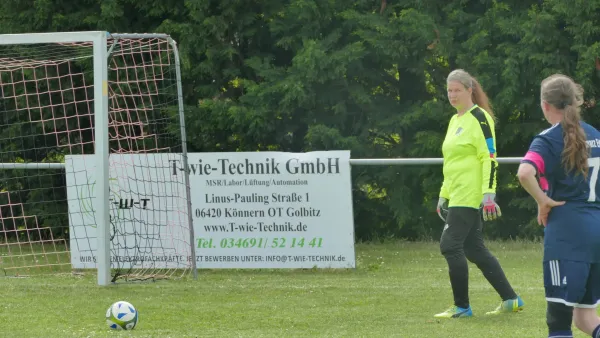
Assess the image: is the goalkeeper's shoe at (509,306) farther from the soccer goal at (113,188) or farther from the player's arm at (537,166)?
the soccer goal at (113,188)

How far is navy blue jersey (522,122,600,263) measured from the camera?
527 cm

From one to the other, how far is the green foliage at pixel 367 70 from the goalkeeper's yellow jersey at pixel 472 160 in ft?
25.4

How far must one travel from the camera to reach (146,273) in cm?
1188

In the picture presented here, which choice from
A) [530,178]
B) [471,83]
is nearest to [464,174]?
[471,83]

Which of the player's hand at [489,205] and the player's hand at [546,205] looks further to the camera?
the player's hand at [489,205]

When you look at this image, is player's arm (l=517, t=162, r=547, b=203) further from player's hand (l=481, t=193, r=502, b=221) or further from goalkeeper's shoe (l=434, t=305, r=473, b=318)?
goalkeeper's shoe (l=434, t=305, r=473, b=318)

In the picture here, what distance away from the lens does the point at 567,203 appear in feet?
17.5

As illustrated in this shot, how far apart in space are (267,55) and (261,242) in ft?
20.0

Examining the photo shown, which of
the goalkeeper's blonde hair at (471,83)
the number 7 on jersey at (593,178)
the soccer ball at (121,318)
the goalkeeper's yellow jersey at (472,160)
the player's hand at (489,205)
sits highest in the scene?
the goalkeeper's blonde hair at (471,83)

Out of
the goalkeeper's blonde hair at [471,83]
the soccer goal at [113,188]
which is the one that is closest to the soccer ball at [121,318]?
the soccer goal at [113,188]

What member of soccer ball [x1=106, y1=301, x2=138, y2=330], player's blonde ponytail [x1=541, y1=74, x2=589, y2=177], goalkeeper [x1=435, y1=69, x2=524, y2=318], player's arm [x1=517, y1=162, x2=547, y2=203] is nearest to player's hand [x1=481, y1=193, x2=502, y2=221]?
goalkeeper [x1=435, y1=69, x2=524, y2=318]

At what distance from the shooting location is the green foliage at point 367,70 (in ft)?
51.6

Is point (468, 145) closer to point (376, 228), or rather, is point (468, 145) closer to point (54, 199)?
point (376, 228)

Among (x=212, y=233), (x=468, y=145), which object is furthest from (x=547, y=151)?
(x=212, y=233)
